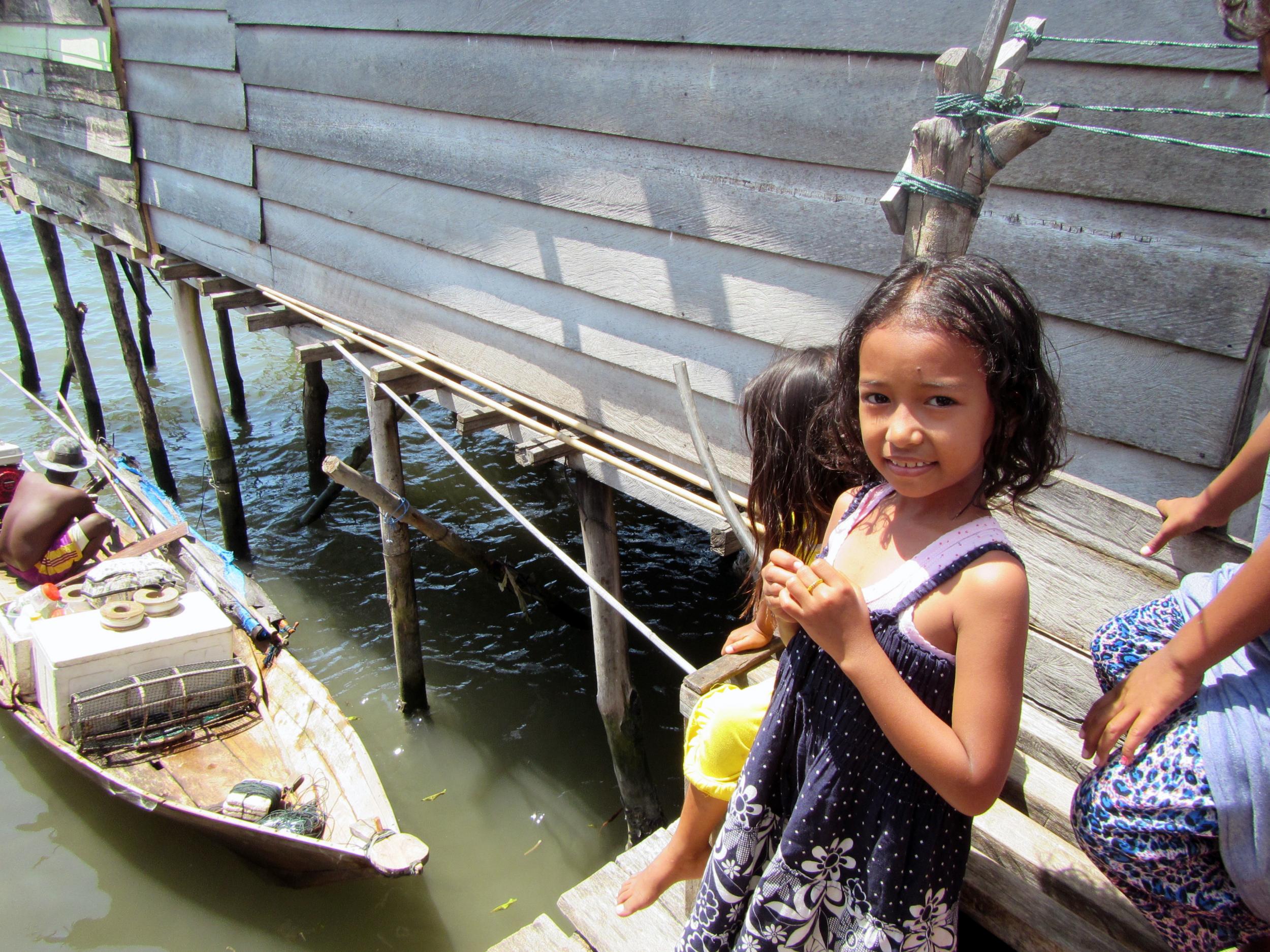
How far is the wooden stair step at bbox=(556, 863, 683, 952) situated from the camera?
1.82 metres

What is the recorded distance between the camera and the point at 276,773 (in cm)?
455

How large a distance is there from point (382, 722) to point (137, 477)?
3458 mm

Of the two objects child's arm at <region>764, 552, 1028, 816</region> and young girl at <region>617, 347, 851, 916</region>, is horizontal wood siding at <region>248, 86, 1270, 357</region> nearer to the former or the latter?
young girl at <region>617, 347, 851, 916</region>

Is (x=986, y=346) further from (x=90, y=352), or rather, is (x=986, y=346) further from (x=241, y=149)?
(x=90, y=352)

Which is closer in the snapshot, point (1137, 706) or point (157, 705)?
point (1137, 706)

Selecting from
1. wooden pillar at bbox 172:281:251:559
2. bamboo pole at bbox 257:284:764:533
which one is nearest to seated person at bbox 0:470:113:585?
wooden pillar at bbox 172:281:251:559

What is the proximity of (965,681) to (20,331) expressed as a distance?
518 inches

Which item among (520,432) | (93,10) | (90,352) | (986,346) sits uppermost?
(93,10)

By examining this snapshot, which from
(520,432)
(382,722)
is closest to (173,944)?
(382,722)

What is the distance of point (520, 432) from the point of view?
4301 millimetres

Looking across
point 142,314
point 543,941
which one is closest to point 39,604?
point 543,941

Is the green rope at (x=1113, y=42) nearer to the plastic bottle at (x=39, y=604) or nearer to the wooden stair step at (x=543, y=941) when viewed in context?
the wooden stair step at (x=543, y=941)

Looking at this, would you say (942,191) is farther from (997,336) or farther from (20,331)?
(20,331)

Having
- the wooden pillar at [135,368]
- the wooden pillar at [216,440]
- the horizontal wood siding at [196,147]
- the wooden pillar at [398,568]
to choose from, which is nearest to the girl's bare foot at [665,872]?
the wooden pillar at [398,568]
